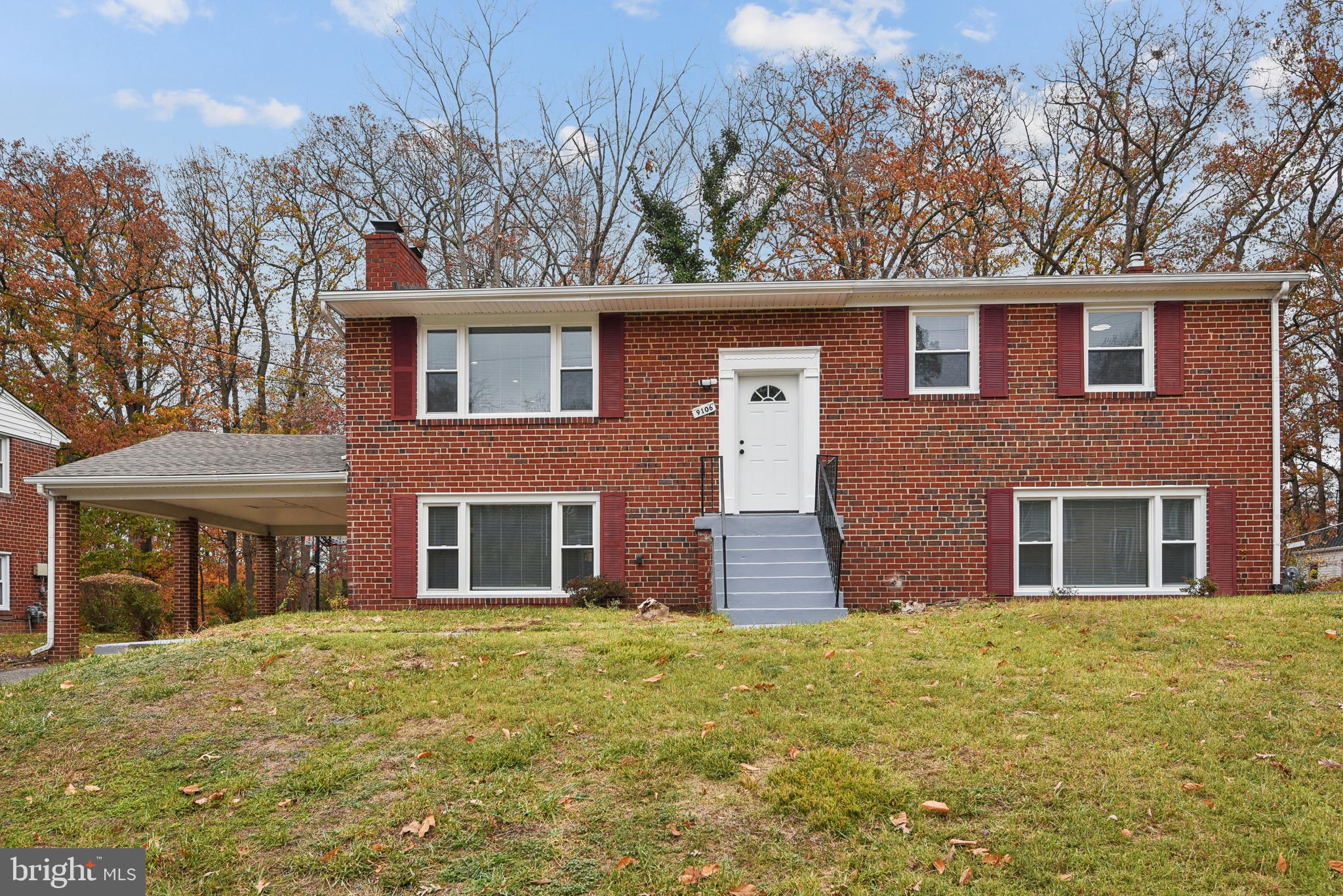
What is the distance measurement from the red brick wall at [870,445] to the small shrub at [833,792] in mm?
7497

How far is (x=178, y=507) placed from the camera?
16.6m

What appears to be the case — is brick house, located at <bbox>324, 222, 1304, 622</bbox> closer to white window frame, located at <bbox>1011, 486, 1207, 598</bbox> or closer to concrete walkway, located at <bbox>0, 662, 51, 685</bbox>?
white window frame, located at <bbox>1011, 486, 1207, 598</bbox>

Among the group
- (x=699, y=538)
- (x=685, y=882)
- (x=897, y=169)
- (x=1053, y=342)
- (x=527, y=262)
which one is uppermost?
(x=897, y=169)

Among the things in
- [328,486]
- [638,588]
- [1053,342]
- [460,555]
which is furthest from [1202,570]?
[328,486]

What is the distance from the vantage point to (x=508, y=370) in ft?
44.2

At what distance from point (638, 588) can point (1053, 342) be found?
6.63 meters

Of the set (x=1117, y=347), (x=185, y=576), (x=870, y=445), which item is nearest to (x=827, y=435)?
(x=870, y=445)

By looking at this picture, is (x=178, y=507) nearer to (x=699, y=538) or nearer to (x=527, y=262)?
(x=699, y=538)

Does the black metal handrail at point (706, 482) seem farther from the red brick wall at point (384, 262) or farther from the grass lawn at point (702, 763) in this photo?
the red brick wall at point (384, 262)

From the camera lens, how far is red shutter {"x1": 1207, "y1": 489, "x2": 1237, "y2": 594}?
41.5 ft

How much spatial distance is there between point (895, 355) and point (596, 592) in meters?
5.21

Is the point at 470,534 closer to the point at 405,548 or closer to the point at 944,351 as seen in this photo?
the point at 405,548

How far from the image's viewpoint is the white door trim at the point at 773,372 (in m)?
13.1

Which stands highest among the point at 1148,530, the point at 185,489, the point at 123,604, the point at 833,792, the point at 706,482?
the point at 706,482
